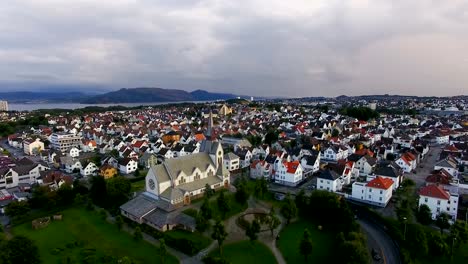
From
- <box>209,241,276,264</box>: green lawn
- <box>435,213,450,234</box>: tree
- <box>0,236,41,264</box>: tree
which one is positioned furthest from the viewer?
<box>435,213,450,234</box>: tree

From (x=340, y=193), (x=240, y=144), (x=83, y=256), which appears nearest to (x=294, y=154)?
(x=240, y=144)

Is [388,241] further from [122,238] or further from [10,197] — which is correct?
[10,197]

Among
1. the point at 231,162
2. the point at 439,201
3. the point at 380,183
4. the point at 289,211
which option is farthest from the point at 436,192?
the point at 231,162

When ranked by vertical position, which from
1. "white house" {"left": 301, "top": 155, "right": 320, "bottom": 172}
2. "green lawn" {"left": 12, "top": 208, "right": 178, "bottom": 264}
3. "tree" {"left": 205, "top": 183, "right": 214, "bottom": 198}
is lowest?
"green lawn" {"left": 12, "top": 208, "right": 178, "bottom": 264}

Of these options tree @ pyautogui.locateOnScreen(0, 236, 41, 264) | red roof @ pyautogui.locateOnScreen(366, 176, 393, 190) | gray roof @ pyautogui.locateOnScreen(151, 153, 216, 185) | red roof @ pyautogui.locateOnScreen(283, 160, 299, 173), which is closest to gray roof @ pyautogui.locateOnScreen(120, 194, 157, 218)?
gray roof @ pyautogui.locateOnScreen(151, 153, 216, 185)

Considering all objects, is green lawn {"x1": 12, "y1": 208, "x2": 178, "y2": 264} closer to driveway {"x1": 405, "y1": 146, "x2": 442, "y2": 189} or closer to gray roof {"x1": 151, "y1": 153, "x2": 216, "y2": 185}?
gray roof {"x1": 151, "y1": 153, "x2": 216, "y2": 185}

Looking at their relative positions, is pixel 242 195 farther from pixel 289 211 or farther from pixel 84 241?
pixel 84 241

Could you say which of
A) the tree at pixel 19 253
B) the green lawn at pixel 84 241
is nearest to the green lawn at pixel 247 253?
the green lawn at pixel 84 241
